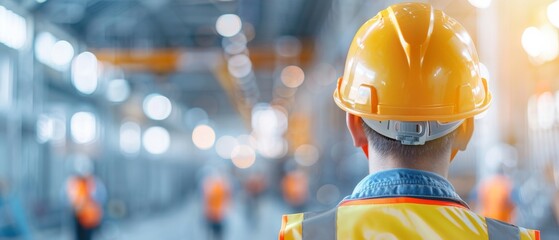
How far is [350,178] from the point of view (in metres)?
15.9

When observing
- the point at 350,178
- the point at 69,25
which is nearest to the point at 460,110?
the point at 350,178

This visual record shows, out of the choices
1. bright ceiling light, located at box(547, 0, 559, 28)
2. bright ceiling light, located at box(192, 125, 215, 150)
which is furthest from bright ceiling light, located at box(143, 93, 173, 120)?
bright ceiling light, located at box(547, 0, 559, 28)

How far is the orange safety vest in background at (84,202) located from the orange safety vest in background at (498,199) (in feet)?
18.9

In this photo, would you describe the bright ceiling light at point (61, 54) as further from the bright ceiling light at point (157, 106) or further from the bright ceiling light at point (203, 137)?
the bright ceiling light at point (203, 137)

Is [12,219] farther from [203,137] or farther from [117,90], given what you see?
[203,137]

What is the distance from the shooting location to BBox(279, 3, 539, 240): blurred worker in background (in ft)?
5.43

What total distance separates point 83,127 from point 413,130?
1688cm

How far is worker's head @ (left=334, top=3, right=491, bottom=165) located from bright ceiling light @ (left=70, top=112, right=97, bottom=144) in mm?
15674

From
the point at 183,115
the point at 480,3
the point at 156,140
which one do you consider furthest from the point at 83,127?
the point at 183,115

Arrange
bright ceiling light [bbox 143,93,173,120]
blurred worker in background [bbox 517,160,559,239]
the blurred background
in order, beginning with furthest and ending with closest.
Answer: bright ceiling light [bbox 143,93,173,120], the blurred background, blurred worker in background [bbox 517,160,559,239]

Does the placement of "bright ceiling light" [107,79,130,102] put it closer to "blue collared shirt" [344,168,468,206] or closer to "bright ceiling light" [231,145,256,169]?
"blue collared shirt" [344,168,468,206]

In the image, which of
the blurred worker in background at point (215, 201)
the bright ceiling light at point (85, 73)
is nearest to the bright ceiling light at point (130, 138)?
the bright ceiling light at point (85, 73)

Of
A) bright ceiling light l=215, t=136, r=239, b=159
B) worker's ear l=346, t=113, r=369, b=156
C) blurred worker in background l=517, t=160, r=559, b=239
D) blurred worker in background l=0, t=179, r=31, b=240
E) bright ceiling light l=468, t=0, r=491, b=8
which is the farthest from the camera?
bright ceiling light l=215, t=136, r=239, b=159

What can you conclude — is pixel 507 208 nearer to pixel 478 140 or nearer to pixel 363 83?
pixel 478 140
